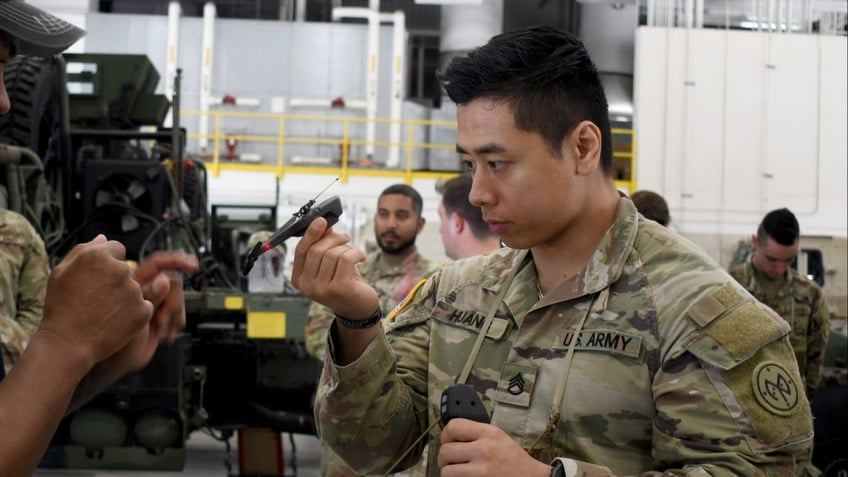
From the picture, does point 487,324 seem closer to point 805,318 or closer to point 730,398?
point 730,398

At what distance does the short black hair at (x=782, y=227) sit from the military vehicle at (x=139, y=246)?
2892 mm

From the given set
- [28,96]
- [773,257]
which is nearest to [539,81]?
[773,257]

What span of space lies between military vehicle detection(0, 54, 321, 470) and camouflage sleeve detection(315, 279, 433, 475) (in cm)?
373

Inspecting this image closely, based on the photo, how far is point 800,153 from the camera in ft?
53.8

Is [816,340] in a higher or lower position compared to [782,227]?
lower

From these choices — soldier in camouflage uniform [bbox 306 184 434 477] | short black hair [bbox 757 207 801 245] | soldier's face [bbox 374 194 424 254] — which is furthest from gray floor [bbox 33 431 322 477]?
short black hair [bbox 757 207 801 245]

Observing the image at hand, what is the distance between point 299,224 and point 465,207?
2.13 m

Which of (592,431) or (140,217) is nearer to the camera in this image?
(592,431)

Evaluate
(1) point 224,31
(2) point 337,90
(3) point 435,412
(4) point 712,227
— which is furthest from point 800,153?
(3) point 435,412

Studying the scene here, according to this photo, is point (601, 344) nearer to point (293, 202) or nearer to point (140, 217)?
point (140, 217)

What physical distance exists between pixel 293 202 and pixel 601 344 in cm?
1339

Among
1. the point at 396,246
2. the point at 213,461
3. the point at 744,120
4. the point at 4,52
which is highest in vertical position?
the point at 744,120

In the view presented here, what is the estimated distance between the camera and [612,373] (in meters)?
1.93

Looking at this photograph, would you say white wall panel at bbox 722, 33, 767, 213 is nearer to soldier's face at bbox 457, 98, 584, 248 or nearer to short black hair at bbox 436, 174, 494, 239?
short black hair at bbox 436, 174, 494, 239
